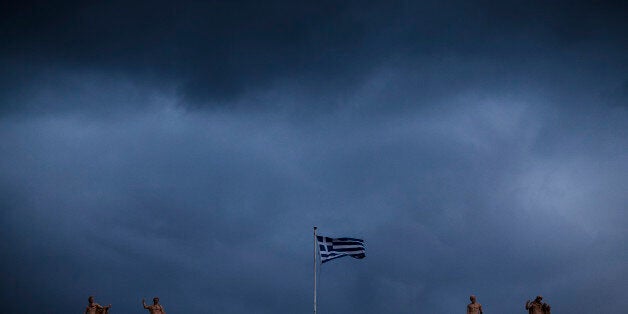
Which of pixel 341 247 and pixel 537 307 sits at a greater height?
pixel 341 247

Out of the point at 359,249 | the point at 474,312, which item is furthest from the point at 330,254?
the point at 474,312

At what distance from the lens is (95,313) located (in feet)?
160

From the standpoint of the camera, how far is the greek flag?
5206cm

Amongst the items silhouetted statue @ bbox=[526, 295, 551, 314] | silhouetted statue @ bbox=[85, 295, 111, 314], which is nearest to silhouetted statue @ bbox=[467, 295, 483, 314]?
silhouetted statue @ bbox=[526, 295, 551, 314]

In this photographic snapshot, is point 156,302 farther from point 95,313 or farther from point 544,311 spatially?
point 544,311

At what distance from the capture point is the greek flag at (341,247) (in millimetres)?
52062

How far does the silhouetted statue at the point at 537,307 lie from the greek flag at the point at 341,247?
457 inches

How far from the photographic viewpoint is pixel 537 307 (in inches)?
1928

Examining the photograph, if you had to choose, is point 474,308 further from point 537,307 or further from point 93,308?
point 93,308

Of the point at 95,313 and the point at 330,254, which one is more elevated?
the point at 330,254

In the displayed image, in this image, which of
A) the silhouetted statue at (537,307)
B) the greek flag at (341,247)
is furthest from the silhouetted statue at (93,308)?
the silhouetted statue at (537,307)

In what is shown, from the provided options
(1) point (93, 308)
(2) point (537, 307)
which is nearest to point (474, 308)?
(2) point (537, 307)

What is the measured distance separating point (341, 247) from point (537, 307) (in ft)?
45.0

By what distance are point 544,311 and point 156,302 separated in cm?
2585
